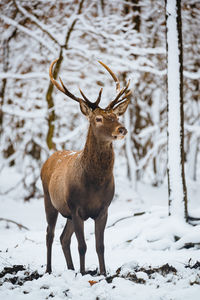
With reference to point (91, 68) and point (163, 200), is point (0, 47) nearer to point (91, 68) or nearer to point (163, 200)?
point (91, 68)

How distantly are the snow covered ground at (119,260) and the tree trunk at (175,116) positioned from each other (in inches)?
16.4

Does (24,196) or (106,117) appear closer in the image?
(106,117)

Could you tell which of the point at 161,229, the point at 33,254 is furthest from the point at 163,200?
the point at 33,254

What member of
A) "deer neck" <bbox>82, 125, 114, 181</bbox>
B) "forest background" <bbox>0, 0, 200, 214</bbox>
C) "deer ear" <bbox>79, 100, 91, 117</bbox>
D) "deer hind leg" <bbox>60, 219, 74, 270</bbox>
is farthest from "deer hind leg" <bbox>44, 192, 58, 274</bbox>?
"forest background" <bbox>0, 0, 200, 214</bbox>

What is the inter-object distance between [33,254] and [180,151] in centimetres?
314

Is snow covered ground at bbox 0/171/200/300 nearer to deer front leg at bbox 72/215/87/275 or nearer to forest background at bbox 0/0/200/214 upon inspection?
deer front leg at bbox 72/215/87/275

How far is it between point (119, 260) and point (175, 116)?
8.74 feet

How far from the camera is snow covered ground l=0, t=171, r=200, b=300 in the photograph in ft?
11.1

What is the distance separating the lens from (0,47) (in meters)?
11.0

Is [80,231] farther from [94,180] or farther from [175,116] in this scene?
[175,116]

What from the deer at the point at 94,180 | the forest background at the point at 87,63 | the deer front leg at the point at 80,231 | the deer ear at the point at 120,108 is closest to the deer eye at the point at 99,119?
the deer at the point at 94,180

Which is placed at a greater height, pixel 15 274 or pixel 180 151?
pixel 180 151

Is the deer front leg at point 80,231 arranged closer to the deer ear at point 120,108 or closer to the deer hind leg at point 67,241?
the deer hind leg at point 67,241

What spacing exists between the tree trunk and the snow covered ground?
416 mm
